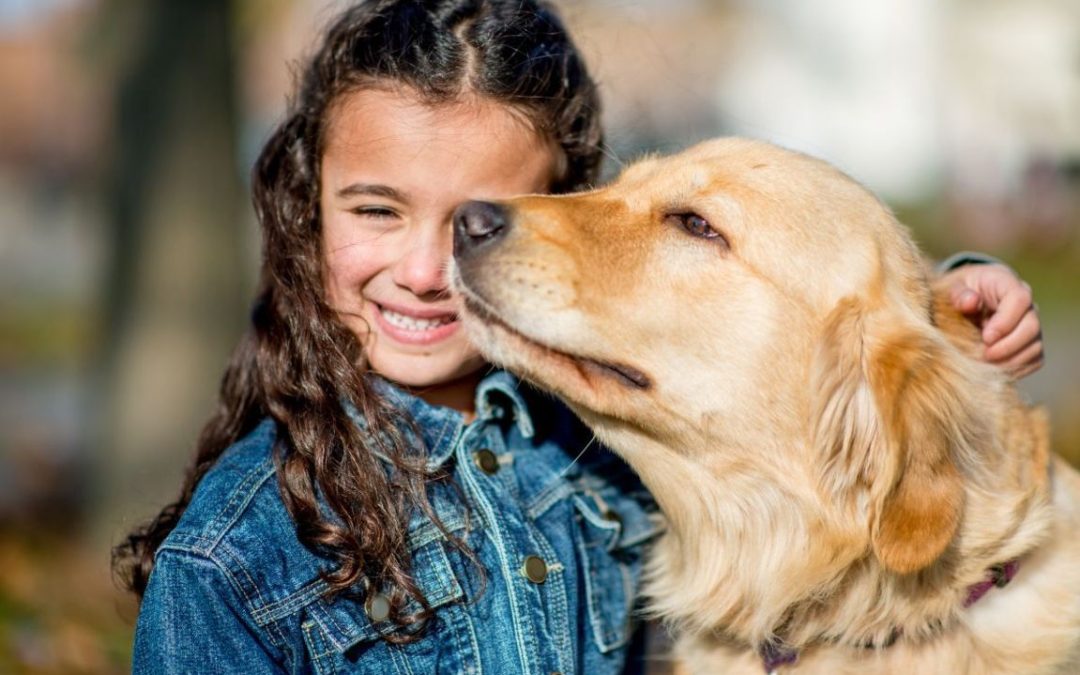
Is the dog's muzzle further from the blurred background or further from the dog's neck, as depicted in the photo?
the blurred background

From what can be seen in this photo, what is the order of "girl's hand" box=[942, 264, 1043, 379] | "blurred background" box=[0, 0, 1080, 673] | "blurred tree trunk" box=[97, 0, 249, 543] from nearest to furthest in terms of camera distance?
1. "girl's hand" box=[942, 264, 1043, 379]
2. "blurred background" box=[0, 0, 1080, 673]
3. "blurred tree trunk" box=[97, 0, 249, 543]

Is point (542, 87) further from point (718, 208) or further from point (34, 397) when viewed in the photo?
point (34, 397)

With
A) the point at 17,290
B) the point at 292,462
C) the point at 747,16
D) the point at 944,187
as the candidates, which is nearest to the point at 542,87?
the point at 292,462

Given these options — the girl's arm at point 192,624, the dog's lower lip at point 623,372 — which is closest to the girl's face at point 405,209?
the dog's lower lip at point 623,372

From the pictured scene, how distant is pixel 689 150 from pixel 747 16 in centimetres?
2773

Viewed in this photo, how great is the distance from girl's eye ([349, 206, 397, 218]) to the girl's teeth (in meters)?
0.26

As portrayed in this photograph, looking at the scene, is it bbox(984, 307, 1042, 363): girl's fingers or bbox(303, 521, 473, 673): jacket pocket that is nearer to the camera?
bbox(303, 521, 473, 673): jacket pocket

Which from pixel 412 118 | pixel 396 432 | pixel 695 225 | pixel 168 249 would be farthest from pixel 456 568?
pixel 168 249

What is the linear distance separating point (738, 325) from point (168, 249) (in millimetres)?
4354

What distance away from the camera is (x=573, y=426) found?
3.50 m

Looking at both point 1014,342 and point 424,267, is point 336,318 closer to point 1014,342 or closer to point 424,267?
point 424,267

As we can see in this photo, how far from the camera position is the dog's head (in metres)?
2.82

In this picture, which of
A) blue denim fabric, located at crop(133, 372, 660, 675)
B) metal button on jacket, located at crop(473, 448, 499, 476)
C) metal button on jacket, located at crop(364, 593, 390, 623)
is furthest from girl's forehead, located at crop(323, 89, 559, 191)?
metal button on jacket, located at crop(364, 593, 390, 623)

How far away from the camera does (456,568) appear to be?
9.81 feet
